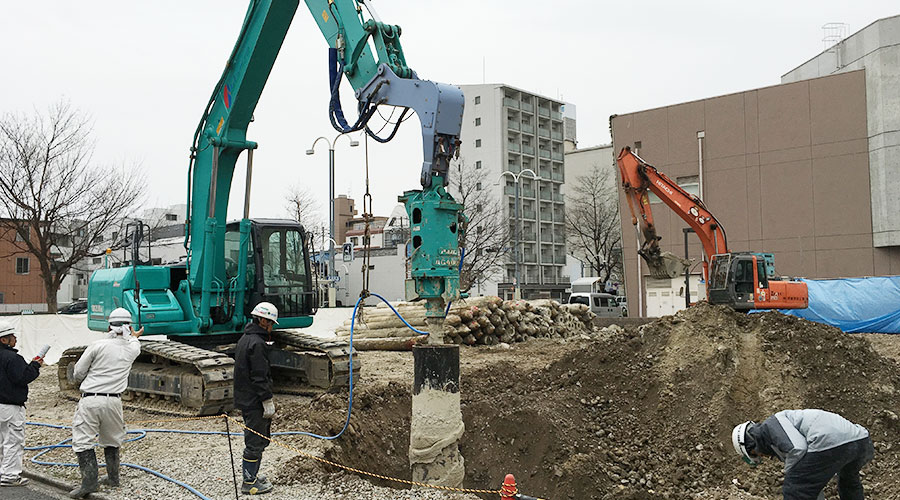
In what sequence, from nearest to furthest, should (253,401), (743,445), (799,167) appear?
(743,445) → (253,401) → (799,167)

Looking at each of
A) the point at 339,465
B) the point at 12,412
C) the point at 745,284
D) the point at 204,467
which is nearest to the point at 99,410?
the point at 12,412

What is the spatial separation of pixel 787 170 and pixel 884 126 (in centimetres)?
424

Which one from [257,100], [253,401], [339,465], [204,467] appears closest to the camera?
[253,401]

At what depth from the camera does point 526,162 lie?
6981cm

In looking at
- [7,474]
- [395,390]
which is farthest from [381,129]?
[7,474]

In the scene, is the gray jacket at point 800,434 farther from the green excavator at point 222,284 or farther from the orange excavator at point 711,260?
the orange excavator at point 711,260

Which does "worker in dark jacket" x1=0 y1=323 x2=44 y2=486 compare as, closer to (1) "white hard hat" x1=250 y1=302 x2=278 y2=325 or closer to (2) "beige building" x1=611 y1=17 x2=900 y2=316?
(1) "white hard hat" x1=250 y1=302 x2=278 y2=325

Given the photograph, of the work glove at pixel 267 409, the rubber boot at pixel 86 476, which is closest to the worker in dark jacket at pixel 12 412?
the rubber boot at pixel 86 476

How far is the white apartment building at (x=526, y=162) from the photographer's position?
66.9 metres

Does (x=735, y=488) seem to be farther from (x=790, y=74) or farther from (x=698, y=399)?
(x=790, y=74)

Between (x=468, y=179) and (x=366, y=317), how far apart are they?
31.3 meters

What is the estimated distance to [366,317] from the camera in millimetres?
21109

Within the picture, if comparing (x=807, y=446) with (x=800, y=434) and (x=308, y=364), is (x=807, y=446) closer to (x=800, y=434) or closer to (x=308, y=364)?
(x=800, y=434)

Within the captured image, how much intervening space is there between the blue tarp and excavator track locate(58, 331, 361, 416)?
1746cm
